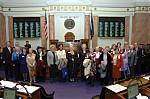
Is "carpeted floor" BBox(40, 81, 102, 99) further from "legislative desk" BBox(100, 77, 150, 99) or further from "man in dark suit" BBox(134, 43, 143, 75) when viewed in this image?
"legislative desk" BBox(100, 77, 150, 99)

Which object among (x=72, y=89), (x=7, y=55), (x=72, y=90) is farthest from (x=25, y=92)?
(x=7, y=55)

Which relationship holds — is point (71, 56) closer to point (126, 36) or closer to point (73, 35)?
point (73, 35)

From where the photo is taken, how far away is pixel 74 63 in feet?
36.3

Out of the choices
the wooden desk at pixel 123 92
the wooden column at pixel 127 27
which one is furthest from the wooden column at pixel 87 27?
the wooden desk at pixel 123 92

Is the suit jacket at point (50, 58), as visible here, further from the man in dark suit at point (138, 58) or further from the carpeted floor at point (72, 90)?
the man in dark suit at point (138, 58)

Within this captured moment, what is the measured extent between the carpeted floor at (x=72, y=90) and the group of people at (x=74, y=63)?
1.50ft

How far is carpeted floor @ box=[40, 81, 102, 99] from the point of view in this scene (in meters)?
9.24

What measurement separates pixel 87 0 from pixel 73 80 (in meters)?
5.88

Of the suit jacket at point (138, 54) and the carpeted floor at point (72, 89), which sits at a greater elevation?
the suit jacket at point (138, 54)

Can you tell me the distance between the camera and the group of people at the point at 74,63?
34.7 ft

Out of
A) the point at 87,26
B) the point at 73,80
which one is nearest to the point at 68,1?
the point at 87,26

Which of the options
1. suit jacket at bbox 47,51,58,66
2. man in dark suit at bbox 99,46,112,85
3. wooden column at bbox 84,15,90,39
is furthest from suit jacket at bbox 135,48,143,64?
wooden column at bbox 84,15,90,39

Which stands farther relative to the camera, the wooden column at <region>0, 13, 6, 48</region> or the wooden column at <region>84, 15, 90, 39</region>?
the wooden column at <region>84, 15, 90, 39</region>

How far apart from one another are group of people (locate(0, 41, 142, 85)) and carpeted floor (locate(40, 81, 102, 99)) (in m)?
0.46
